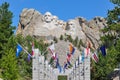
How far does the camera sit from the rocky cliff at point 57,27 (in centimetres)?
15312

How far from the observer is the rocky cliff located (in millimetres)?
153125

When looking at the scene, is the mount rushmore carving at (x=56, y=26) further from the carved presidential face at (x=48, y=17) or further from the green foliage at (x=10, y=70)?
the green foliage at (x=10, y=70)

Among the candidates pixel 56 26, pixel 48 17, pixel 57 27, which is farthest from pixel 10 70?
pixel 48 17

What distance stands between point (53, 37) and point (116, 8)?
112m

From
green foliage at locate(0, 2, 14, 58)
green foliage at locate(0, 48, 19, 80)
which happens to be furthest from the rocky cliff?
green foliage at locate(0, 48, 19, 80)

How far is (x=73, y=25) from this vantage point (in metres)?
164

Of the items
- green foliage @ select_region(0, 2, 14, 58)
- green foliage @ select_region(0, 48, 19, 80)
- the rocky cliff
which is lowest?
green foliage @ select_region(0, 48, 19, 80)

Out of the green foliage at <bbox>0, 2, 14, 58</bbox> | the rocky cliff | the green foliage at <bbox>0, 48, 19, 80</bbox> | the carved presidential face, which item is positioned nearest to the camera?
the green foliage at <bbox>0, 48, 19, 80</bbox>

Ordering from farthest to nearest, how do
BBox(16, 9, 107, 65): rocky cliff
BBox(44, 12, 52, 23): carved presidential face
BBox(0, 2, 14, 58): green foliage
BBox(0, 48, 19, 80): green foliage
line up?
BBox(44, 12, 52, 23): carved presidential face → BBox(16, 9, 107, 65): rocky cliff → BBox(0, 2, 14, 58): green foliage → BBox(0, 48, 19, 80): green foliage

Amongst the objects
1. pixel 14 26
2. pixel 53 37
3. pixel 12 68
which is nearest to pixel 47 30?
pixel 53 37

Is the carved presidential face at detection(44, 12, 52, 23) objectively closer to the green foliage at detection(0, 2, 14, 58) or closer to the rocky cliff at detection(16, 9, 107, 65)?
the rocky cliff at detection(16, 9, 107, 65)

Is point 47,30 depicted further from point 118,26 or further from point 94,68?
point 118,26

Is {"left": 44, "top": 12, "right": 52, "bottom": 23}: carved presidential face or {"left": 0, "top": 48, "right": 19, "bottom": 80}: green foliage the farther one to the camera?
{"left": 44, "top": 12, "right": 52, "bottom": 23}: carved presidential face

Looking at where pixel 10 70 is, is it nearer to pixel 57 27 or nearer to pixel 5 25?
pixel 5 25
